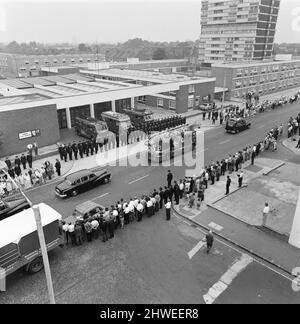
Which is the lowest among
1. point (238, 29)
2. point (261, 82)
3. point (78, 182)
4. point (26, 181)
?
point (26, 181)

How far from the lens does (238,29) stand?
83.2 m

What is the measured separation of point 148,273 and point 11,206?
806 cm

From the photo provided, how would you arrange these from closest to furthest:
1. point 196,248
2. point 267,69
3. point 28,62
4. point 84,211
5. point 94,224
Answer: point 196,248 < point 94,224 < point 84,211 < point 267,69 < point 28,62

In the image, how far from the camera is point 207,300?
1098 centimetres

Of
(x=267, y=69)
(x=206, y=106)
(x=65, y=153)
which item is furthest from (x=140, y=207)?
(x=267, y=69)

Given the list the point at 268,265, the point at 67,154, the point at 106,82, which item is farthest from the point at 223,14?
the point at 268,265

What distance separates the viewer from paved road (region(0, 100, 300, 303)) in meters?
11.1

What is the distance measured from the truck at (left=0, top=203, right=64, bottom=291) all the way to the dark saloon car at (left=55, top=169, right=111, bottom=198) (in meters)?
5.16

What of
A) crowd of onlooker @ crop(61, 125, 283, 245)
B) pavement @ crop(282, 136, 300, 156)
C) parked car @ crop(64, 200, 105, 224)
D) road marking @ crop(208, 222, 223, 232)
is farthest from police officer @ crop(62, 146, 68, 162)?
pavement @ crop(282, 136, 300, 156)

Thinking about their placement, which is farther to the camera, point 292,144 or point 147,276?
point 292,144

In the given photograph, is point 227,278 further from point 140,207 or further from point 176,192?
point 176,192

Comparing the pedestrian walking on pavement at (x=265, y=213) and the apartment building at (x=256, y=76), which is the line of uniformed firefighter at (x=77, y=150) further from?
the apartment building at (x=256, y=76)
